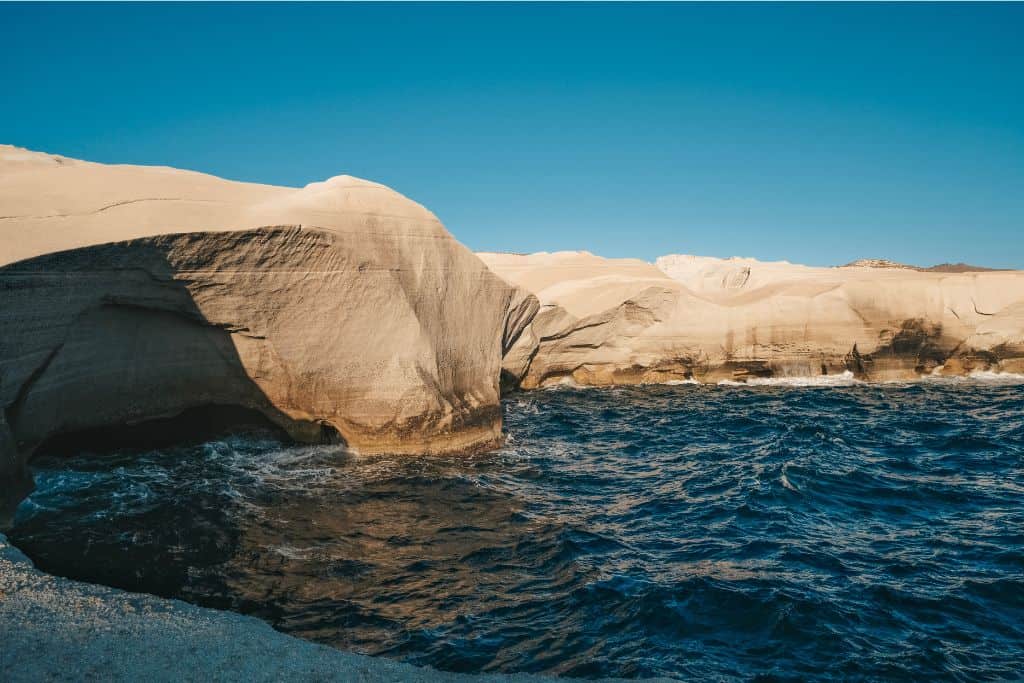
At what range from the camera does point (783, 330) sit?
29.6 m

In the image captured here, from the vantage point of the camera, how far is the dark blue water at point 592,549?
24.5 ft

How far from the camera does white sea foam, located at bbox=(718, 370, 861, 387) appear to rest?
2920cm

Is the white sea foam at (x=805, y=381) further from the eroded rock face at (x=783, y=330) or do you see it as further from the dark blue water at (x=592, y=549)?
the dark blue water at (x=592, y=549)

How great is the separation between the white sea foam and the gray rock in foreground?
25.5 metres

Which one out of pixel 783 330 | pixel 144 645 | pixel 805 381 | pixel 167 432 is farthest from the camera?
pixel 805 381

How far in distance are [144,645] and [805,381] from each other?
2925 cm

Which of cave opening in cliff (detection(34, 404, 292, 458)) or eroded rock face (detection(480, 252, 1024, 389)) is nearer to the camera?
cave opening in cliff (detection(34, 404, 292, 458))

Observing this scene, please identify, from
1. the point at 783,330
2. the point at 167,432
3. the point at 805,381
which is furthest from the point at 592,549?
the point at 805,381

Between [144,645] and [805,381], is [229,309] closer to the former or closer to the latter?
[144,645]

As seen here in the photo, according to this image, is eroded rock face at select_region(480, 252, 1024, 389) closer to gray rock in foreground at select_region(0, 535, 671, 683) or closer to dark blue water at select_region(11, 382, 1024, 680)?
dark blue water at select_region(11, 382, 1024, 680)

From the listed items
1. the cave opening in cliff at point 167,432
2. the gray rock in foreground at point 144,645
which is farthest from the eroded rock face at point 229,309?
the gray rock in foreground at point 144,645

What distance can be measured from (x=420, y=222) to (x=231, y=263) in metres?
5.10

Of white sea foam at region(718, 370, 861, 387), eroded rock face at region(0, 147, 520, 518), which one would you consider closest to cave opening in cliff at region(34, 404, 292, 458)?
eroded rock face at region(0, 147, 520, 518)

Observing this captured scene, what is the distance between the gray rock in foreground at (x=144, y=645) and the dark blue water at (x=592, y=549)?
65cm
